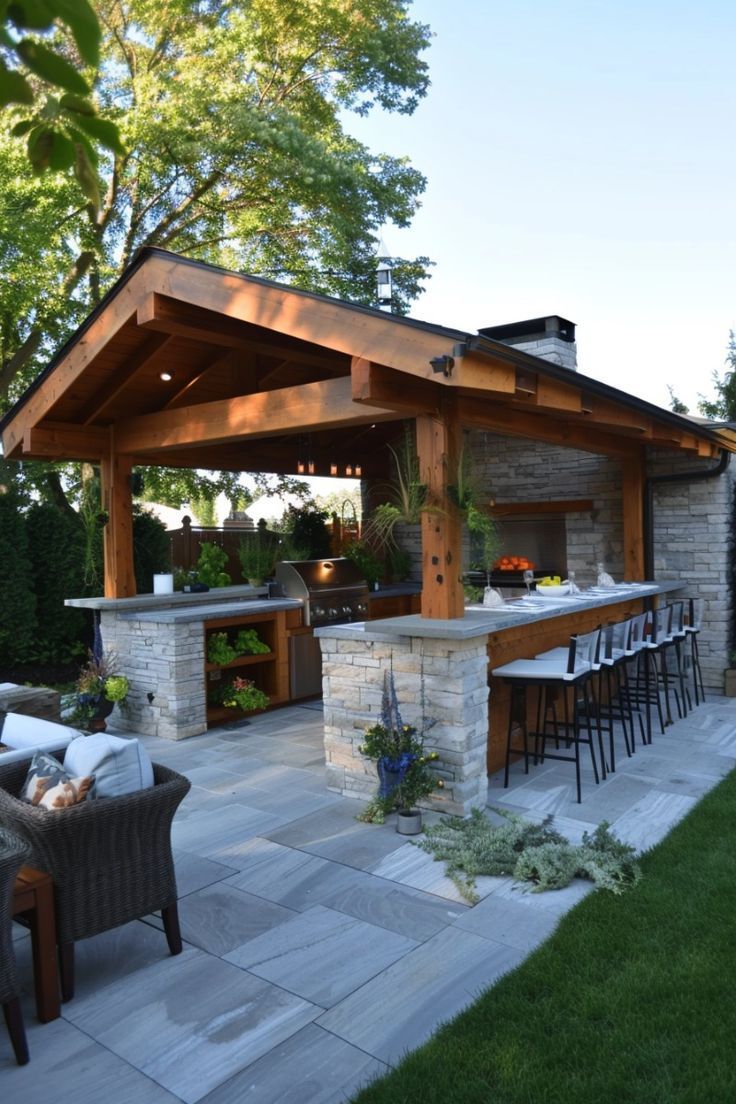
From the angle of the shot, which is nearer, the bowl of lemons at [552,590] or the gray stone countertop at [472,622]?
the gray stone countertop at [472,622]

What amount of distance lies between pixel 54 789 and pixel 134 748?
344 mm

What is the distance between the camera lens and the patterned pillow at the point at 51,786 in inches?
120

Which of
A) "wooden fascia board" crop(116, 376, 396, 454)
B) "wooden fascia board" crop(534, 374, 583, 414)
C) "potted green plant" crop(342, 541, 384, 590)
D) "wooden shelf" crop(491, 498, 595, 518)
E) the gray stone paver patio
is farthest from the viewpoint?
"potted green plant" crop(342, 541, 384, 590)

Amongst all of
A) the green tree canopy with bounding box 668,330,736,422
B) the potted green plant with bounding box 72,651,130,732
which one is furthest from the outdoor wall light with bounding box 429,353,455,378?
the green tree canopy with bounding box 668,330,736,422

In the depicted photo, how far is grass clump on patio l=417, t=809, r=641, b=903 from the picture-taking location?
12.4 feet

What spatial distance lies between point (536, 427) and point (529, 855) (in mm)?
3527

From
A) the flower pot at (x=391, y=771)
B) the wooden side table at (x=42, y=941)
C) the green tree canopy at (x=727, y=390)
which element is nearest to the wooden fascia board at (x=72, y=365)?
the flower pot at (x=391, y=771)

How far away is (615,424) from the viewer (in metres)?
6.34

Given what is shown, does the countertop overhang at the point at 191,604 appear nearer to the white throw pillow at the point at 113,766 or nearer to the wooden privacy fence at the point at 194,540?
the wooden privacy fence at the point at 194,540

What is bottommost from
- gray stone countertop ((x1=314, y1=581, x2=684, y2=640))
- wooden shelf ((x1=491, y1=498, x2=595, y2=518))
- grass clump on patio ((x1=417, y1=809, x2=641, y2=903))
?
grass clump on patio ((x1=417, y1=809, x2=641, y2=903))

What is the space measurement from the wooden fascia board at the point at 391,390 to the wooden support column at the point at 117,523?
11.7 ft

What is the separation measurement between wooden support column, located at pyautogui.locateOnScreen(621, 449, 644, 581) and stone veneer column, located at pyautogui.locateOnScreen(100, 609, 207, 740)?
459 cm

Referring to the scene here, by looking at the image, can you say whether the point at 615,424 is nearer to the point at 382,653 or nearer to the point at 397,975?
the point at 382,653

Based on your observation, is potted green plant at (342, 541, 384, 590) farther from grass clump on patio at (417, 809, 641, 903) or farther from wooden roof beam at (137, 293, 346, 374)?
grass clump on patio at (417, 809, 641, 903)
